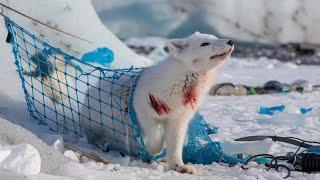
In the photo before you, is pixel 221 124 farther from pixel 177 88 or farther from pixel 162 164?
pixel 177 88

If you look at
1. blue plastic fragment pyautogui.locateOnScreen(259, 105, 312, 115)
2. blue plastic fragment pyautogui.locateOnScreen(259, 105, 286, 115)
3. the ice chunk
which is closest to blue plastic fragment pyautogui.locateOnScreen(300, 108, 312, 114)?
blue plastic fragment pyautogui.locateOnScreen(259, 105, 312, 115)

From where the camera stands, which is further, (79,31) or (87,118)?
(79,31)

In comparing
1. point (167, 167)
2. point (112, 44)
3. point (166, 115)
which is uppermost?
point (112, 44)

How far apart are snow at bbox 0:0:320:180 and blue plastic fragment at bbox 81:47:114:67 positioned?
234 mm

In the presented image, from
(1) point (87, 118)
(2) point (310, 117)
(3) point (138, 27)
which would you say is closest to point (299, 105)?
(2) point (310, 117)

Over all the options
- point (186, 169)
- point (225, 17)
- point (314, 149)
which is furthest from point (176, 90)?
point (225, 17)

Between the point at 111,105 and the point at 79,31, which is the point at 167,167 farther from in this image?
the point at 79,31

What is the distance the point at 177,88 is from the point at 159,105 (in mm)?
107

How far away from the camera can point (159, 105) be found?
2.87 metres

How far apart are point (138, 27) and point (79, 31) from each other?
269 inches

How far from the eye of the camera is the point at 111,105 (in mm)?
3152

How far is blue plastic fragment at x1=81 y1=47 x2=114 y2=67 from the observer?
4430 millimetres

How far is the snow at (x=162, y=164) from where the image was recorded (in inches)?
98.2

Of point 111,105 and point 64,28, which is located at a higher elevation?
point 64,28
